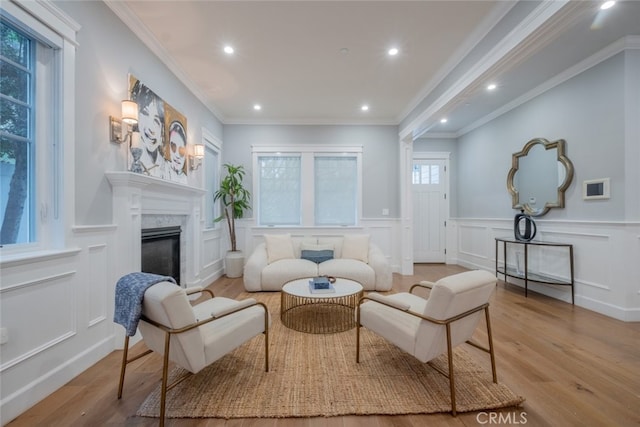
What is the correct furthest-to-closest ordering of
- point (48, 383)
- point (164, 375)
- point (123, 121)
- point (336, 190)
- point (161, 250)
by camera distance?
point (336, 190), point (161, 250), point (123, 121), point (48, 383), point (164, 375)

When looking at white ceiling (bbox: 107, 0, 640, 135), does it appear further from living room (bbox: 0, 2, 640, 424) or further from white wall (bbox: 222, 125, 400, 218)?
white wall (bbox: 222, 125, 400, 218)

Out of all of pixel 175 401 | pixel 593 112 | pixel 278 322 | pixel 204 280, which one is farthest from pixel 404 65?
pixel 204 280

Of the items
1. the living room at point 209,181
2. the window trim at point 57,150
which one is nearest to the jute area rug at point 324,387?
the living room at point 209,181

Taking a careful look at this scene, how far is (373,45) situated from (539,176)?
10.4 feet

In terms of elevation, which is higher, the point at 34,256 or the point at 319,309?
the point at 34,256

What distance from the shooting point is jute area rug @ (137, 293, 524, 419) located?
1.53 meters

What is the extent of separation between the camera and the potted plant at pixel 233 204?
4547mm

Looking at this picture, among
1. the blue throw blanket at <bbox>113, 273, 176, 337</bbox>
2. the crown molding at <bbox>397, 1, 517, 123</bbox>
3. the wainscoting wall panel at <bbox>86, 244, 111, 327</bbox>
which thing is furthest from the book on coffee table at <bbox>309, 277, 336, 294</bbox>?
the crown molding at <bbox>397, 1, 517, 123</bbox>

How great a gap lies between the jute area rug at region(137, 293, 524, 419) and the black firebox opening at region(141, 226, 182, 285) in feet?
4.55

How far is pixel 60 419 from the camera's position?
1.45 meters

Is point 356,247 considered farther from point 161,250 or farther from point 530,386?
point 161,250

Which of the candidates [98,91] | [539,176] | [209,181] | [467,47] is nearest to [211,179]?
[209,181]

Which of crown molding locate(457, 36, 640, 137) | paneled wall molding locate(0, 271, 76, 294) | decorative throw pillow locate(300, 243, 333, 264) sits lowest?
decorative throw pillow locate(300, 243, 333, 264)

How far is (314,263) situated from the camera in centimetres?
399
